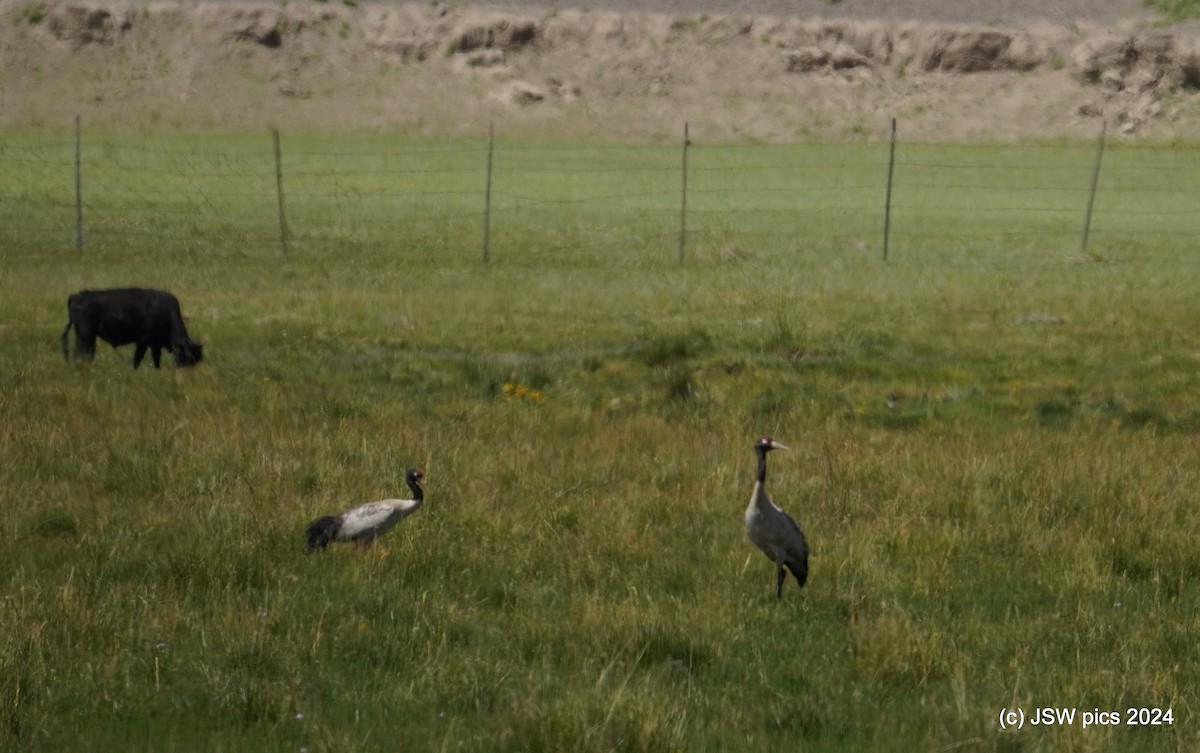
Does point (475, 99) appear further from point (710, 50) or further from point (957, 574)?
point (957, 574)

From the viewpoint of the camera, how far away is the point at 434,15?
77875 mm

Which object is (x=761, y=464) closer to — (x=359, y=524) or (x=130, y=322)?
(x=359, y=524)

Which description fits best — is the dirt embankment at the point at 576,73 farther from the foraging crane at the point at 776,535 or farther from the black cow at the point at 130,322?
the foraging crane at the point at 776,535

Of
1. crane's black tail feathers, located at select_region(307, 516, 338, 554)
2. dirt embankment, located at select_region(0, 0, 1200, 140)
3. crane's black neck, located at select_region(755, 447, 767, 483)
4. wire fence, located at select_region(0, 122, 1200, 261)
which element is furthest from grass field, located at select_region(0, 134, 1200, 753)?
dirt embankment, located at select_region(0, 0, 1200, 140)

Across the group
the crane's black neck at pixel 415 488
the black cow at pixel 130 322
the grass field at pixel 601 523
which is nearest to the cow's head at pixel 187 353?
the black cow at pixel 130 322

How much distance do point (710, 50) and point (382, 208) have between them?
134ft

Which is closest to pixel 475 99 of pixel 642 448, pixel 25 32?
pixel 25 32

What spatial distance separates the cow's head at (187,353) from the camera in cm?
1425

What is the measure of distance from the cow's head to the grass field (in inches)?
5.9

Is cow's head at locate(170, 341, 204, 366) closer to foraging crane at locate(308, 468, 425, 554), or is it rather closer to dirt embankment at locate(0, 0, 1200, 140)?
foraging crane at locate(308, 468, 425, 554)

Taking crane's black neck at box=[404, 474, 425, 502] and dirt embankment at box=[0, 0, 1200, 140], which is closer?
crane's black neck at box=[404, 474, 425, 502]

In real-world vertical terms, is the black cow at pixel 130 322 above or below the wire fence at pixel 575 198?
above

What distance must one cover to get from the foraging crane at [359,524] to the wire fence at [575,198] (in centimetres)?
1918

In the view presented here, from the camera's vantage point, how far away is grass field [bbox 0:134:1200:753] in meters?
5.61
